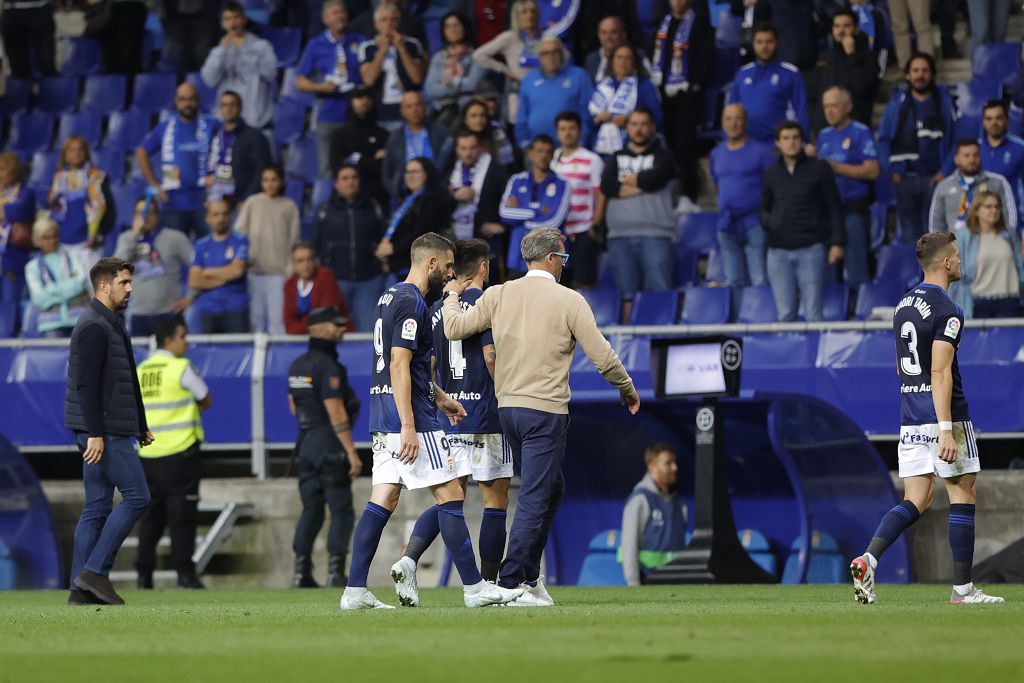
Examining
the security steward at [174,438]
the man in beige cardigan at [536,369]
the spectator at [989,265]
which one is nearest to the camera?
the man in beige cardigan at [536,369]

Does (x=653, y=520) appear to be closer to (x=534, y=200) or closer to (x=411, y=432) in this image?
(x=534, y=200)

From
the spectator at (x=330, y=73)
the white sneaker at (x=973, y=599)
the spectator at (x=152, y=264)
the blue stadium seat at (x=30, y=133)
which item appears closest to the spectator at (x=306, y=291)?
the spectator at (x=152, y=264)

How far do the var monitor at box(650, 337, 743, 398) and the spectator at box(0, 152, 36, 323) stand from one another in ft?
30.1

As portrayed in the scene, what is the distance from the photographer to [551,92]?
59.1 feet

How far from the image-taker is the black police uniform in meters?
14.4

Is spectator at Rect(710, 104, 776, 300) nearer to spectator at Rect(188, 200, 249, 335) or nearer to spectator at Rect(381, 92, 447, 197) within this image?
spectator at Rect(381, 92, 447, 197)

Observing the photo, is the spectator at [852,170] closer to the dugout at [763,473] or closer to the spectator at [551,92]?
the spectator at [551,92]

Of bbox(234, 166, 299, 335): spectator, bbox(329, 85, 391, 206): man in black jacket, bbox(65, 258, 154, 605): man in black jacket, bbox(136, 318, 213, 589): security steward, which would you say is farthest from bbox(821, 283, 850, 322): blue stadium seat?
bbox(65, 258, 154, 605): man in black jacket

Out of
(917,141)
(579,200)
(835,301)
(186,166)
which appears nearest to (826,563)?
(835,301)

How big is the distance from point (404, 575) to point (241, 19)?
12493 millimetres

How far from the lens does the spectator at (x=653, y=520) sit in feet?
45.8

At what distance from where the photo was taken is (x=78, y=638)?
800 cm

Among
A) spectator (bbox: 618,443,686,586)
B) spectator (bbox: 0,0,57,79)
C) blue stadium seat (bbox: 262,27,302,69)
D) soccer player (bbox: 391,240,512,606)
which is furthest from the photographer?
spectator (bbox: 0,0,57,79)

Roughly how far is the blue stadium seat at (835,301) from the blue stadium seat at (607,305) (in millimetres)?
2038
